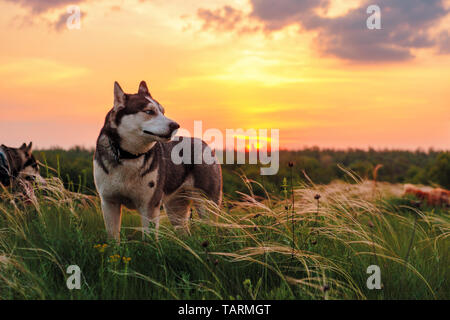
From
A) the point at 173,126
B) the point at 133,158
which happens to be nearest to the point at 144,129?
the point at 173,126

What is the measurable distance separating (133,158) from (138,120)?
48 cm

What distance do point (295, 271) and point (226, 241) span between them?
939mm

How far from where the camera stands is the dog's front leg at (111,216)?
5.59 metres

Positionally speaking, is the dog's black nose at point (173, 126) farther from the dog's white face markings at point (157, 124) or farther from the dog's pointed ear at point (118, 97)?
the dog's pointed ear at point (118, 97)

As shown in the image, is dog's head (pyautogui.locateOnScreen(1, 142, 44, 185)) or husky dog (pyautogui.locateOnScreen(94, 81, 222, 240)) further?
dog's head (pyautogui.locateOnScreen(1, 142, 44, 185))

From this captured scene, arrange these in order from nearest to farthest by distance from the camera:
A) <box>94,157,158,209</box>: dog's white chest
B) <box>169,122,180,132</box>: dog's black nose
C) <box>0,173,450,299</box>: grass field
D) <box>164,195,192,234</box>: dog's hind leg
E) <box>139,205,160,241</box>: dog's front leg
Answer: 1. <box>0,173,450,299</box>: grass field
2. <box>169,122,180,132</box>: dog's black nose
3. <box>94,157,158,209</box>: dog's white chest
4. <box>139,205,160,241</box>: dog's front leg
5. <box>164,195,192,234</box>: dog's hind leg

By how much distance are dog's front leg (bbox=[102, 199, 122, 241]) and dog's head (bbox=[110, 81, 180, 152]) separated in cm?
80

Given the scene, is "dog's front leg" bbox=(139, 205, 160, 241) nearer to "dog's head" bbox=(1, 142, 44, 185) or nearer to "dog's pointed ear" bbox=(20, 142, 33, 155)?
"dog's head" bbox=(1, 142, 44, 185)

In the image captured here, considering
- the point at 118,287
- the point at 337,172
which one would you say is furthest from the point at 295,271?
the point at 337,172

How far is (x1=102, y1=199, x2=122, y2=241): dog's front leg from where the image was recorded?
18.3 ft

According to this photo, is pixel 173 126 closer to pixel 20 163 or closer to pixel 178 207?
pixel 178 207

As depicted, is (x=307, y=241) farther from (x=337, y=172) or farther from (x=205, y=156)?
(x=337, y=172)

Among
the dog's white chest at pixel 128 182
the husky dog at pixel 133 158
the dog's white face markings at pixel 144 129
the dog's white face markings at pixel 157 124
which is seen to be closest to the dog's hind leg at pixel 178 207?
the husky dog at pixel 133 158

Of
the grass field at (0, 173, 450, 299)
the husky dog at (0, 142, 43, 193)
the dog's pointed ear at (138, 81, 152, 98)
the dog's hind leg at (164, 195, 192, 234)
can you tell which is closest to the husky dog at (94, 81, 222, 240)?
the dog's pointed ear at (138, 81, 152, 98)
